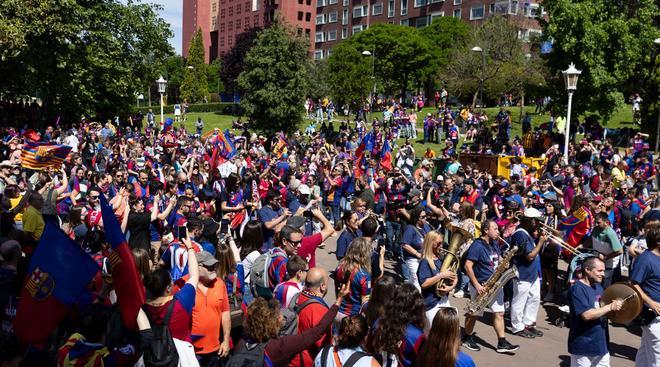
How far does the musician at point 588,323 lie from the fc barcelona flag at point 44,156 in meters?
10.2

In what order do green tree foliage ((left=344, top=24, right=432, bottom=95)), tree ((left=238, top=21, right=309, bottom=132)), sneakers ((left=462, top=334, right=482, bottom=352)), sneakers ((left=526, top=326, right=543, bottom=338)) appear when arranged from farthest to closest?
green tree foliage ((left=344, top=24, right=432, bottom=95))
tree ((left=238, top=21, right=309, bottom=132))
sneakers ((left=526, top=326, right=543, bottom=338))
sneakers ((left=462, top=334, right=482, bottom=352))

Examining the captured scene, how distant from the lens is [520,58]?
154 feet

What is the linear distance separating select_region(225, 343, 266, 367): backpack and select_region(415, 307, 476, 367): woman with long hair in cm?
120

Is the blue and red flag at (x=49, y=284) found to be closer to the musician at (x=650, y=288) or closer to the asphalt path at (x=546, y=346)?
the asphalt path at (x=546, y=346)

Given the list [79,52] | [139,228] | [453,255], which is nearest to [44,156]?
[139,228]

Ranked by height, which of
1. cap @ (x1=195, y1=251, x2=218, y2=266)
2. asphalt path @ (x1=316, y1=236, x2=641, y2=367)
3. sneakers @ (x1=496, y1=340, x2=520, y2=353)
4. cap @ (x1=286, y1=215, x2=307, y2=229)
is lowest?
asphalt path @ (x1=316, y1=236, x2=641, y2=367)

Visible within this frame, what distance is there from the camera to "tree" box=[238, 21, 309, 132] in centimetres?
3631

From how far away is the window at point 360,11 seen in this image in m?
87.8

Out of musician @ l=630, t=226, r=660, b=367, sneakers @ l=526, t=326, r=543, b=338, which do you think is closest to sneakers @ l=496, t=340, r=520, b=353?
sneakers @ l=526, t=326, r=543, b=338

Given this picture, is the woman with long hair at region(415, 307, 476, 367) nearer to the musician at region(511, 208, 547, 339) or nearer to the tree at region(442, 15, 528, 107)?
the musician at region(511, 208, 547, 339)

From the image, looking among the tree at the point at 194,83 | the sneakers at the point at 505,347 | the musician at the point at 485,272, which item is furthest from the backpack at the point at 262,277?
the tree at the point at 194,83

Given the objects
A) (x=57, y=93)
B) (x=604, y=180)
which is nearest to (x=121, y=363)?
(x=604, y=180)

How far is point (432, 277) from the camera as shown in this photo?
7.18m

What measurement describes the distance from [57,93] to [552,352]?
96.9 feet
